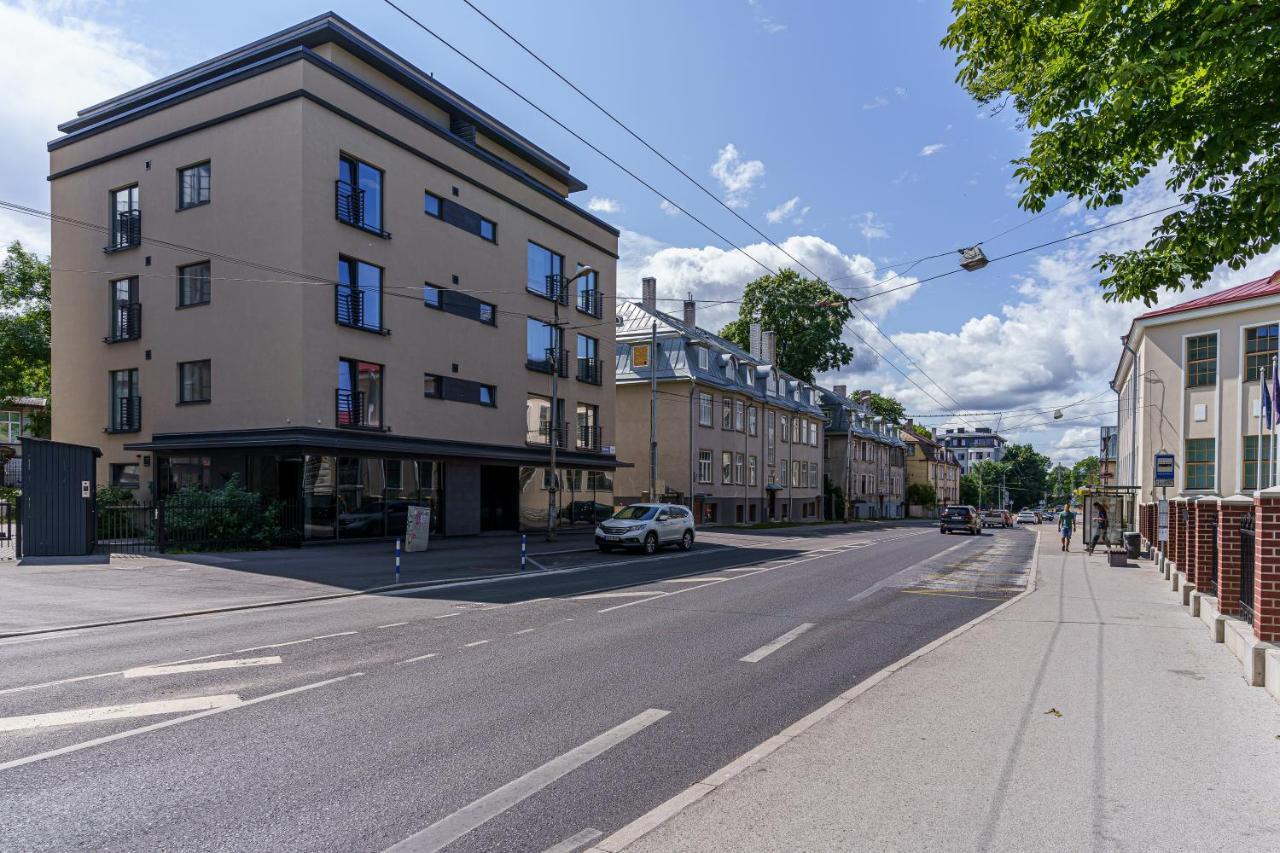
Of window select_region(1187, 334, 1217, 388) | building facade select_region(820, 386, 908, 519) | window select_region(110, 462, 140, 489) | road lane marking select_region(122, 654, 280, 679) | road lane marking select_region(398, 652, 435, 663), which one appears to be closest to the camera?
road lane marking select_region(122, 654, 280, 679)

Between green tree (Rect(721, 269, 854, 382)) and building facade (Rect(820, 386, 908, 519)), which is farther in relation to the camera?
building facade (Rect(820, 386, 908, 519))

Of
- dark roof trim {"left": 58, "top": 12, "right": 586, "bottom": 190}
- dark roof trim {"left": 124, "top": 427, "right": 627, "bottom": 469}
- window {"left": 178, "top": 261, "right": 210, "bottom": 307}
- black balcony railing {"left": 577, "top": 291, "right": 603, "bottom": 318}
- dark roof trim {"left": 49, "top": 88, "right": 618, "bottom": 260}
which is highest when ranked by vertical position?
dark roof trim {"left": 58, "top": 12, "right": 586, "bottom": 190}

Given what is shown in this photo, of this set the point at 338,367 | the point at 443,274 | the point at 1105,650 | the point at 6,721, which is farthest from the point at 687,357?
the point at 6,721

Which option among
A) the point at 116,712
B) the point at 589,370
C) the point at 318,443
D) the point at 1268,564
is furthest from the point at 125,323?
the point at 1268,564

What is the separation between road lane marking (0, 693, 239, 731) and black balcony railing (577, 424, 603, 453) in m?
28.5

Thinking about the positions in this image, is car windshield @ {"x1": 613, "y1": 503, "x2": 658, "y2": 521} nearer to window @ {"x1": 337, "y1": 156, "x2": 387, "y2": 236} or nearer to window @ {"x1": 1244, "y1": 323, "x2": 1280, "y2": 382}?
window @ {"x1": 337, "y1": 156, "x2": 387, "y2": 236}

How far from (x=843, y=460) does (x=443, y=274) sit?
166 feet

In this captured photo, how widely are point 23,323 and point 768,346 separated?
44.3 metres

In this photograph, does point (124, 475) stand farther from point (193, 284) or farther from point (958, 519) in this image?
point (958, 519)

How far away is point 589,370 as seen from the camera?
119ft

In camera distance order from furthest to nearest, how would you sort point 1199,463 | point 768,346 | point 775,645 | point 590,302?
point 768,346, point 590,302, point 1199,463, point 775,645

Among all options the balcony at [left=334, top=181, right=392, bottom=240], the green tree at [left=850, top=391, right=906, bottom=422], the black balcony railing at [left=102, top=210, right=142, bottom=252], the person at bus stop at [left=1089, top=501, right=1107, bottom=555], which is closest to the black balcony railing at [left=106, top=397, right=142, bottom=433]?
the black balcony railing at [left=102, top=210, right=142, bottom=252]

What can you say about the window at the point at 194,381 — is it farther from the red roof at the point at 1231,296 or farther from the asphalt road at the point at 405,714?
the red roof at the point at 1231,296

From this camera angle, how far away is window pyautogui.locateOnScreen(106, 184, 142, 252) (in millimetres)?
26156
